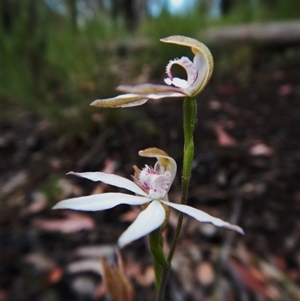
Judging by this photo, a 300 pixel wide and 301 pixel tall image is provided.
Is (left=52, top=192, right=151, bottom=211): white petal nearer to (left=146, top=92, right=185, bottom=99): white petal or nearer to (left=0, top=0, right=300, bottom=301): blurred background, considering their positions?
(left=146, top=92, right=185, bottom=99): white petal

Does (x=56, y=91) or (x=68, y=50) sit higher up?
(x=68, y=50)

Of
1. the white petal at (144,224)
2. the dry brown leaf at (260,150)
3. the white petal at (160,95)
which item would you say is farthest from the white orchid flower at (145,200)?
the dry brown leaf at (260,150)

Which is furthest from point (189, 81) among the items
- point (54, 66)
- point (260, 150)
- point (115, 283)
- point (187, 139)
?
point (54, 66)

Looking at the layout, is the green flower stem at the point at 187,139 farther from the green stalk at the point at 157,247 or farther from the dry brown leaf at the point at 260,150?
the dry brown leaf at the point at 260,150

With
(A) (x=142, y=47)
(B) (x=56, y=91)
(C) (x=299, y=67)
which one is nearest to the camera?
(B) (x=56, y=91)

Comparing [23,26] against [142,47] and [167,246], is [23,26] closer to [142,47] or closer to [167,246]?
[167,246]

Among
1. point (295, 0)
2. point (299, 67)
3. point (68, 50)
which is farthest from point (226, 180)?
point (295, 0)

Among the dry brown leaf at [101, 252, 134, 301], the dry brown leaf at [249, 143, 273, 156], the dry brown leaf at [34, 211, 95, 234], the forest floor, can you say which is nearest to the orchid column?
the dry brown leaf at [101, 252, 134, 301]
